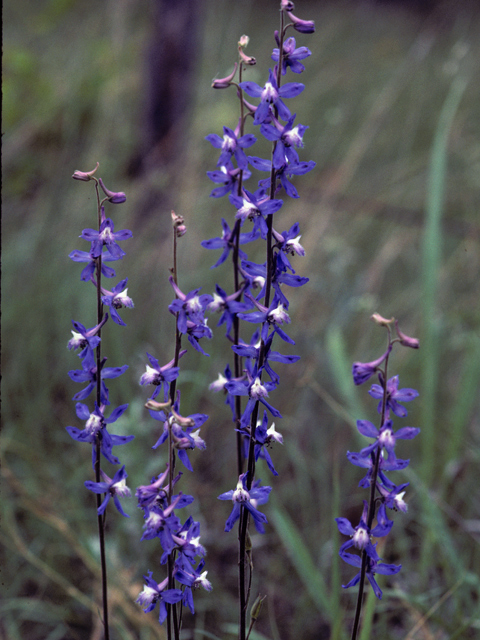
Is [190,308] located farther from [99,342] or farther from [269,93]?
[269,93]

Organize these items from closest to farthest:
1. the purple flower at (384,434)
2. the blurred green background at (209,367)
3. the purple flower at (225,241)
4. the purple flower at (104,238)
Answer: the purple flower at (384,434), the purple flower at (104,238), the purple flower at (225,241), the blurred green background at (209,367)

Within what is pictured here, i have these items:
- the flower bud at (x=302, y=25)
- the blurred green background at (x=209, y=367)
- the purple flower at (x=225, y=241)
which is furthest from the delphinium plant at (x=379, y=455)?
the flower bud at (x=302, y=25)

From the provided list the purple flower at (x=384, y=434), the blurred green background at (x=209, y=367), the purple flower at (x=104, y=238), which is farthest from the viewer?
the blurred green background at (x=209, y=367)

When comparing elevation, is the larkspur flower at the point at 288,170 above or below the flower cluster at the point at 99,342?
above

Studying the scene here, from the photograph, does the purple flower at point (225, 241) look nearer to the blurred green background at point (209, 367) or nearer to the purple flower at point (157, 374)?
the purple flower at point (157, 374)

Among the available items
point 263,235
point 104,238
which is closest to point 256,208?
point 263,235

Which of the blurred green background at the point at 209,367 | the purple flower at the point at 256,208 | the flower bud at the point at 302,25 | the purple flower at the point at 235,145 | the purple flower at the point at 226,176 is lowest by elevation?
the blurred green background at the point at 209,367

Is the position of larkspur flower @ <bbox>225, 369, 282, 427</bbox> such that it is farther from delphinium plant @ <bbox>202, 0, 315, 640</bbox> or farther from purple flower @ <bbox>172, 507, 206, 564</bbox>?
purple flower @ <bbox>172, 507, 206, 564</bbox>
